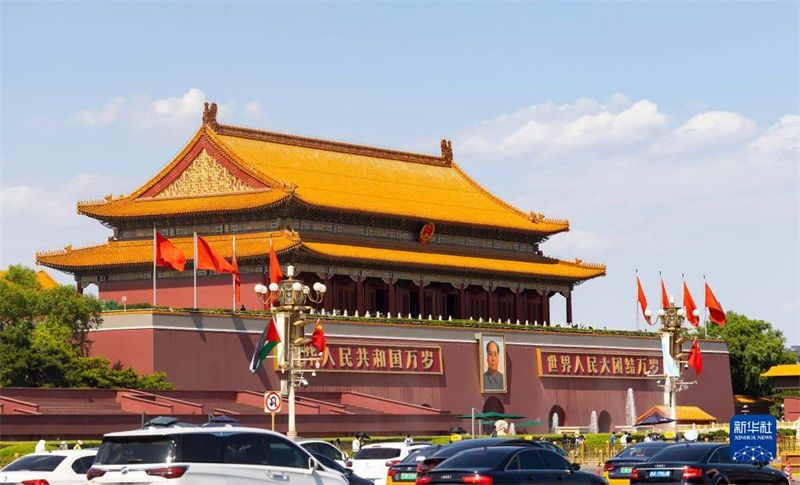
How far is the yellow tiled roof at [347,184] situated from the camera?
6750 centimetres

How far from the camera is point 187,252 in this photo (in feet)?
215

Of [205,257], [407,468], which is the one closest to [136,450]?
[407,468]

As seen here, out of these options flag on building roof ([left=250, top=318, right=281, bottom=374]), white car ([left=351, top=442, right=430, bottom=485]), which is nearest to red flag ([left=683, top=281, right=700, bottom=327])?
flag on building roof ([left=250, top=318, right=281, bottom=374])

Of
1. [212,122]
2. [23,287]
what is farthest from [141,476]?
[212,122]

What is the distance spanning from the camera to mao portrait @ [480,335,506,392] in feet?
224

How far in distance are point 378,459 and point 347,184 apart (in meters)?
39.1

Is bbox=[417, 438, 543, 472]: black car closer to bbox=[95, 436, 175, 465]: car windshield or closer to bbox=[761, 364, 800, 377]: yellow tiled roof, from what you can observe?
bbox=[95, 436, 175, 465]: car windshield

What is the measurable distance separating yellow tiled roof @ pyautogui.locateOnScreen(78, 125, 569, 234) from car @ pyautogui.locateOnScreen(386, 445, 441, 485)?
3401cm

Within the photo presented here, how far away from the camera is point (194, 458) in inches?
763

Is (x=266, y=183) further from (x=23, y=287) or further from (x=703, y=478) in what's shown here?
(x=703, y=478)

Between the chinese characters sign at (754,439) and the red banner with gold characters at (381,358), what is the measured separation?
37621 mm

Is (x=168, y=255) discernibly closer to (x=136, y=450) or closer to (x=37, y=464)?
(x=37, y=464)

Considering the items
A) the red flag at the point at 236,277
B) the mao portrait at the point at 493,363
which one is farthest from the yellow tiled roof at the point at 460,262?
the mao portrait at the point at 493,363

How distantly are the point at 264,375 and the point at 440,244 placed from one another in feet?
59.9
